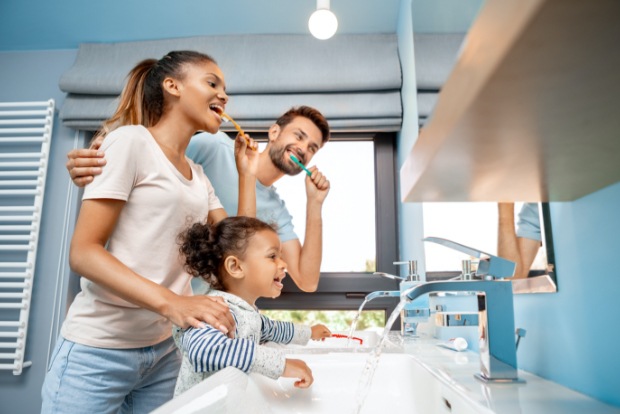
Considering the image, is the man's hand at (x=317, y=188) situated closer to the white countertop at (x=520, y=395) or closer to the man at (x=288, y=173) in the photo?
the man at (x=288, y=173)

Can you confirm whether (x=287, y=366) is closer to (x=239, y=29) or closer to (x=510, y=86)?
(x=510, y=86)

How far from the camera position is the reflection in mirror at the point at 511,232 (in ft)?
2.70

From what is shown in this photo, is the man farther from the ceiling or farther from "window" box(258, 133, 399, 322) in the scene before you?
the ceiling

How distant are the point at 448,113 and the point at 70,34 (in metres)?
2.50

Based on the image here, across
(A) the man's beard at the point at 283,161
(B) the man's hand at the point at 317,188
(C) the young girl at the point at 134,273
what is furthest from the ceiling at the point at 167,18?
(C) the young girl at the point at 134,273

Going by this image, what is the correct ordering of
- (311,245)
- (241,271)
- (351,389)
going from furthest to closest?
(311,245) < (241,271) < (351,389)

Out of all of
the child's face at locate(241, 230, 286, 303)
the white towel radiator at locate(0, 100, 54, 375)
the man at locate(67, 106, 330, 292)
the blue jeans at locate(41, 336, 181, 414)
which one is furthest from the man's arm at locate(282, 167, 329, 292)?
the white towel radiator at locate(0, 100, 54, 375)

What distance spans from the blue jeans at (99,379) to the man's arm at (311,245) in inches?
33.6

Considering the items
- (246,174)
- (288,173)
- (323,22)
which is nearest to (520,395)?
(246,174)

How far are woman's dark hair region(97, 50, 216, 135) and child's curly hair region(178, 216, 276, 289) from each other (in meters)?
0.33

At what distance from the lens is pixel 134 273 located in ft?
2.59

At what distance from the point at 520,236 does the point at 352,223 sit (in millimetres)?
1423

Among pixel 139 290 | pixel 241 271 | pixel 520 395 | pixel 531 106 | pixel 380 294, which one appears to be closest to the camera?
pixel 531 106

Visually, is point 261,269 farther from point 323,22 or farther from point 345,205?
point 345,205
